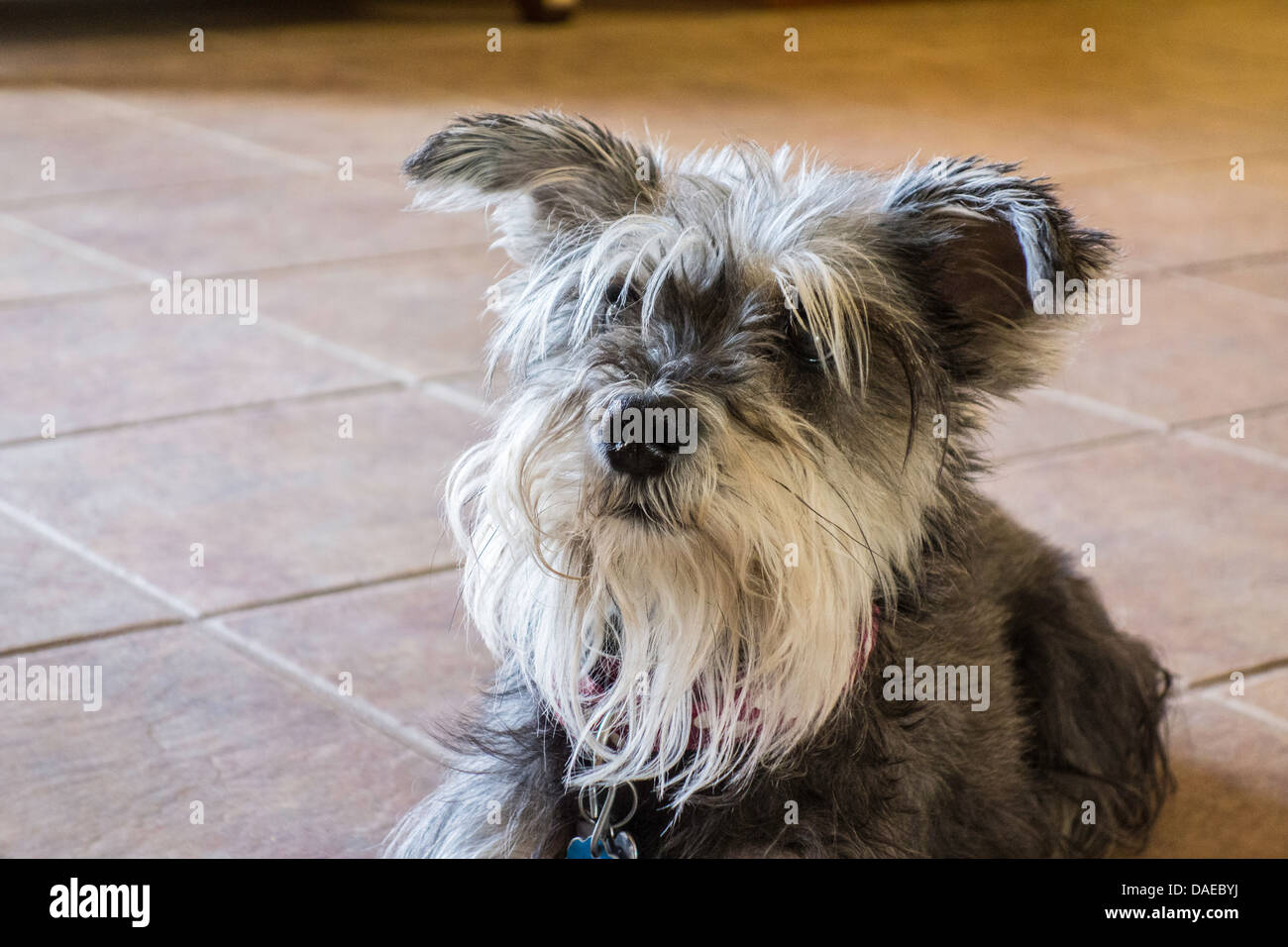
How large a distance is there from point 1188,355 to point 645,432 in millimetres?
3679

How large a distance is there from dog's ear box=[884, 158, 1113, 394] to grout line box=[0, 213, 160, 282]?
3.79 metres

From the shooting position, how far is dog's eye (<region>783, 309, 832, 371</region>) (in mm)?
2146

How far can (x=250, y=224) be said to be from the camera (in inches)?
245

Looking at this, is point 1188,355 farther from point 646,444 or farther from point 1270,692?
point 646,444

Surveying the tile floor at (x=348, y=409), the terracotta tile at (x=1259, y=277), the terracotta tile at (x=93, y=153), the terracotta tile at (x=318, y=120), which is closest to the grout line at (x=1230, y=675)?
the tile floor at (x=348, y=409)

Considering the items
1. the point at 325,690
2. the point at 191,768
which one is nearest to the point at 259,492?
the point at 325,690

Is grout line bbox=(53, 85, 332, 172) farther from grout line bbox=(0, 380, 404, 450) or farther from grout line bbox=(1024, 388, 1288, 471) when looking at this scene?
grout line bbox=(1024, 388, 1288, 471)

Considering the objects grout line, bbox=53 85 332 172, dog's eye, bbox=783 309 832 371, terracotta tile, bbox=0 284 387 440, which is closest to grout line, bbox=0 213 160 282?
terracotta tile, bbox=0 284 387 440

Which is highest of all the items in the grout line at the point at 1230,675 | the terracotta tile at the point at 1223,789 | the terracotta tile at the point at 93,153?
the terracotta tile at the point at 93,153

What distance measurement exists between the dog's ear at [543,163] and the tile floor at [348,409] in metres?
0.88

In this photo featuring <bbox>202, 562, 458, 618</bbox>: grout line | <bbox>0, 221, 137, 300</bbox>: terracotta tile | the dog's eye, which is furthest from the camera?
<bbox>0, 221, 137, 300</bbox>: terracotta tile

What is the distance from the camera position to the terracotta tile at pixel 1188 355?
482 cm

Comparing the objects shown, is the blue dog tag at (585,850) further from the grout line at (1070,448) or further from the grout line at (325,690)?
the grout line at (1070,448)
